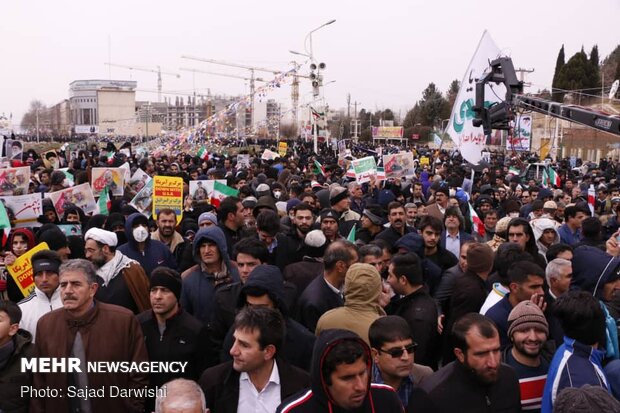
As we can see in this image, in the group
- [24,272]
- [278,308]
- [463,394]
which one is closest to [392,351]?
[463,394]

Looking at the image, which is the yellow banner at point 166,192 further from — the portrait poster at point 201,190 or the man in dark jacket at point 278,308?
the man in dark jacket at point 278,308

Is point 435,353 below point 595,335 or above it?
below

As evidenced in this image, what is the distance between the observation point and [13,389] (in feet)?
12.9

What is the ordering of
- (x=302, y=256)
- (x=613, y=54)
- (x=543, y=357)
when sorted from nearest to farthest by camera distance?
(x=543, y=357) → (x=302, y=256) → (x=613, y=54)

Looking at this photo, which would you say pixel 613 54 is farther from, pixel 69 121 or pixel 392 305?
pixel 69 121

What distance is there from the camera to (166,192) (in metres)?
8.91

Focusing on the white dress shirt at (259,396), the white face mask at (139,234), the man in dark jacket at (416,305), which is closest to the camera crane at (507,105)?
the man in dark jacket at (416,305)

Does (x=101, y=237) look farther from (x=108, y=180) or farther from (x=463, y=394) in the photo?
(x=108, y=180)

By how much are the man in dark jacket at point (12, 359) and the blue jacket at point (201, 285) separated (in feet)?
4.39

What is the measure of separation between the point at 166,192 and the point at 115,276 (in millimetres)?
3732

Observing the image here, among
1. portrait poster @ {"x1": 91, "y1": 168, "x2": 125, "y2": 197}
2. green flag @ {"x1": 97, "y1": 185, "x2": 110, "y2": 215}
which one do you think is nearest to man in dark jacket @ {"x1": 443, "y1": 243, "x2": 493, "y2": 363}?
green flag @ {"x1": 97, "y1": 185, "x2": 110, "y2": 215}

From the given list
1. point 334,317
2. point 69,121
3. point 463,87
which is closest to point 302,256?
point 334,317

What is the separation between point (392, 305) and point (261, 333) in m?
2.11

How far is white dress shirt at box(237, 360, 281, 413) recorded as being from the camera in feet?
11.0
